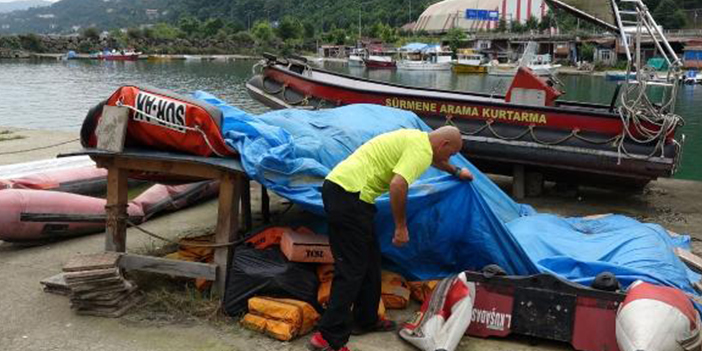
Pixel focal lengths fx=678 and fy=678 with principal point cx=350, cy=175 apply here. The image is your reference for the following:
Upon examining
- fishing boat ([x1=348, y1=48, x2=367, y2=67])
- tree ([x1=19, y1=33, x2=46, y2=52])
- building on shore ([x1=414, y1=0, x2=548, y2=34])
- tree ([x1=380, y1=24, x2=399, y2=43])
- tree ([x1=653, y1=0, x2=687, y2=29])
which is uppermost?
building on shore ([x1=414, y1=0, x2=548, y2=34])

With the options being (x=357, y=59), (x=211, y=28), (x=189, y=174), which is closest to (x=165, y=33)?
(x=211, y=28)

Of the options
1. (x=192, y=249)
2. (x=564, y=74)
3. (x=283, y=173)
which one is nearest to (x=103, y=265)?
(x=192, y=249)

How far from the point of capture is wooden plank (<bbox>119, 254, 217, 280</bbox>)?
5426 mm

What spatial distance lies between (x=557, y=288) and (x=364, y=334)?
144cm

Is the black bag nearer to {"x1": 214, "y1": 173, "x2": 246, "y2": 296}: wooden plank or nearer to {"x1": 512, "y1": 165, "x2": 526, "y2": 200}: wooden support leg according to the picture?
{"x1": 214, "y1": 173, "x2": 246, "y2": 296}: wooden plank

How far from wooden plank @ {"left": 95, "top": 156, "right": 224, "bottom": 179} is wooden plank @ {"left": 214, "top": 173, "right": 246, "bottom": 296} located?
0.12 meters

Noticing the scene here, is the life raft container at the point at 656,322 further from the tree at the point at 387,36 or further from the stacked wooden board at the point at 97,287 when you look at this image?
the tree at the point at 387,36

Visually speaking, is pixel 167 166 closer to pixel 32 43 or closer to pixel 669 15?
pixel 669 15

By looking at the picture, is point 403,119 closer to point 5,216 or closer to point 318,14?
point 5,216

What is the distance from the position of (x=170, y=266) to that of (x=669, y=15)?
10750 centimetres

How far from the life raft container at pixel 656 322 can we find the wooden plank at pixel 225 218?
9.73 ft

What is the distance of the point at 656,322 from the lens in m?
4.32

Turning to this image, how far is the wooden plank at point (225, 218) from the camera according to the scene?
213 inches

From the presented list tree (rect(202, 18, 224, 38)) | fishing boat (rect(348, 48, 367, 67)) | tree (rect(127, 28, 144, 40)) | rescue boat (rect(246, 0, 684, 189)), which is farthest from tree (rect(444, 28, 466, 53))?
rescue boat (rect(246, 0, 684, 189))
